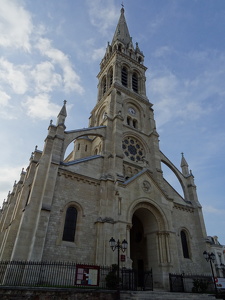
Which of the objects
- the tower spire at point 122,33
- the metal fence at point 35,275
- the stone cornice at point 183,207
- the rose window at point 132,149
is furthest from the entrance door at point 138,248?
the tower spire at point 122,33

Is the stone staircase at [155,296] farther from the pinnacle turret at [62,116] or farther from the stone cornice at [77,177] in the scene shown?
the pinnacle turret at [62,116]

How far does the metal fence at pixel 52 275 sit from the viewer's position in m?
11.8

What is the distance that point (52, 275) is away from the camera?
13195mm

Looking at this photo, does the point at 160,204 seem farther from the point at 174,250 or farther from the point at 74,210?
the point at 74,210

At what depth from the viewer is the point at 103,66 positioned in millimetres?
36406

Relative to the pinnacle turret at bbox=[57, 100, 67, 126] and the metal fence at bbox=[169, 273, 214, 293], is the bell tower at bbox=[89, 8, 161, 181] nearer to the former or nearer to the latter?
the pinnacle turret at bbox=[57, 100, 67, 126]

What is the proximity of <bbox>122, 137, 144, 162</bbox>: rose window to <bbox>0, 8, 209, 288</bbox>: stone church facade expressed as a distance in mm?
117

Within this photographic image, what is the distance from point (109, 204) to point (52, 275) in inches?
255

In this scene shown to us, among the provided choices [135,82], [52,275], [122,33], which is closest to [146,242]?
[52,275]

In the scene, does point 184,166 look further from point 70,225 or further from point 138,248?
point 70,225

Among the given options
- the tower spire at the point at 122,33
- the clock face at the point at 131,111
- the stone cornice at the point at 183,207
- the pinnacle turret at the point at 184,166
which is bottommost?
the stone cornice at the point at 183,207

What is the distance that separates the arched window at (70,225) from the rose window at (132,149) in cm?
965

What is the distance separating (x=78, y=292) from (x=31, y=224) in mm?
6233

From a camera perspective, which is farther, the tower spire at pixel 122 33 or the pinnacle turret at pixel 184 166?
the tower spire at pixel 122 33
